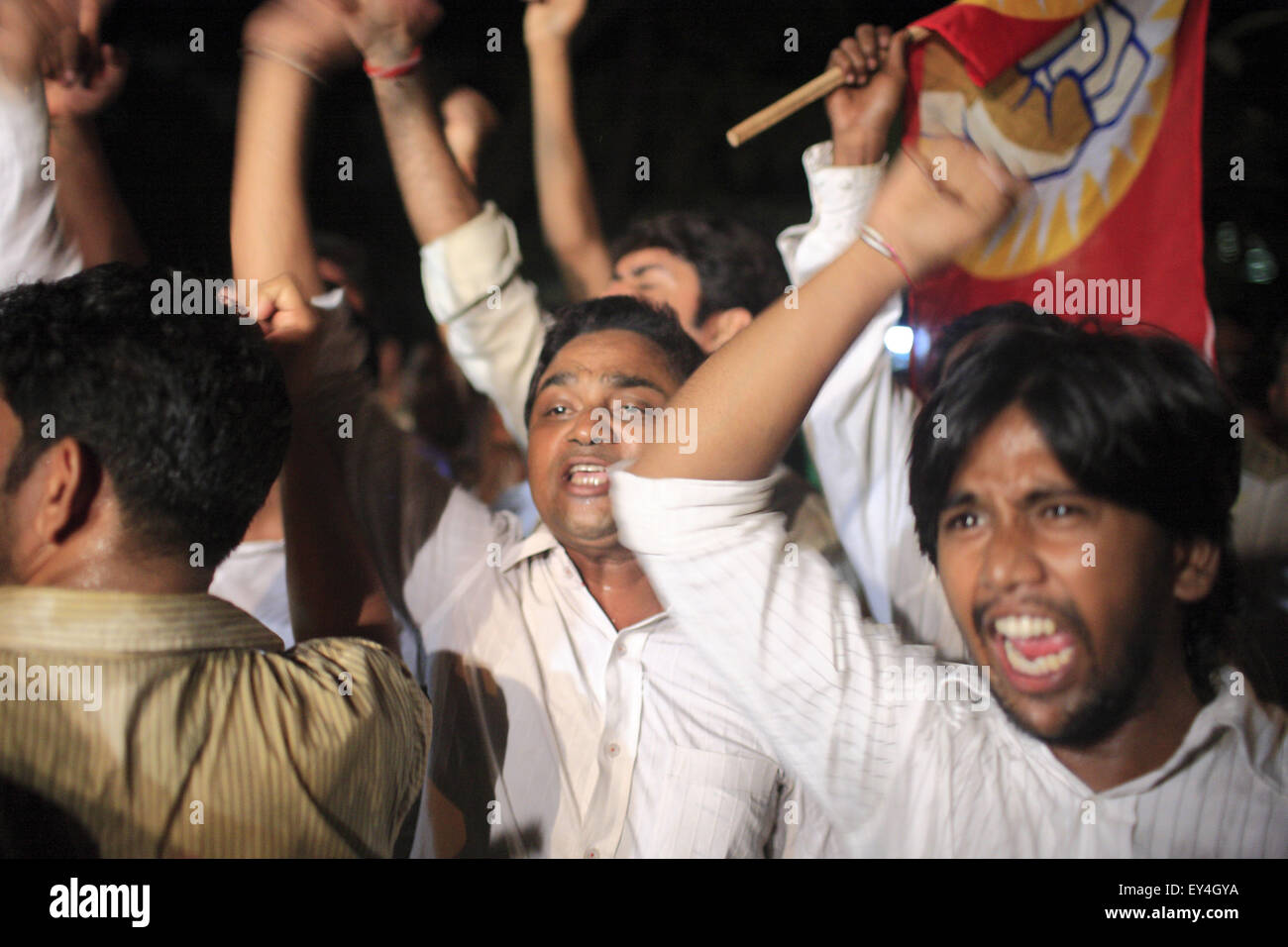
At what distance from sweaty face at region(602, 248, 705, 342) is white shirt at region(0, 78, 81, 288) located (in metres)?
1.19

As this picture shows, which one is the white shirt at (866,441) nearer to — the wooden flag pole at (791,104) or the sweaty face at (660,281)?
the wooden flag pole at (791,104)

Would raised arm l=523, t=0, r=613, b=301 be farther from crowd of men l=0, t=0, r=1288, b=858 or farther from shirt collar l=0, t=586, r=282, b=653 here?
shirt collar l=0, t=586, r=282, b=653

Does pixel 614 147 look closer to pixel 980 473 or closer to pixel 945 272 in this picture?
pixel 945 272

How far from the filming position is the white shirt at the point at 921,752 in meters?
1.92

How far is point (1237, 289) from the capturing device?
2377mm

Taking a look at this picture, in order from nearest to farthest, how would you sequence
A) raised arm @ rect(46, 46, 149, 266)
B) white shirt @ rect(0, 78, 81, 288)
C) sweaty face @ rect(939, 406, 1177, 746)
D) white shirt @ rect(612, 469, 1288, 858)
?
white shirt @ rect(612, 469, 1288, 858)
sweaty face @ rect(939, 406, 1177, 746)
white shirt @ rect(0, 78, 81, 288)
raised arm @ rect(46, 46, 149, 266)

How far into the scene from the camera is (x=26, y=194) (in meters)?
2.14

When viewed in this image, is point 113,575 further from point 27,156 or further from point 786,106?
point 786,106

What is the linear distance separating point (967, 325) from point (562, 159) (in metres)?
0.98

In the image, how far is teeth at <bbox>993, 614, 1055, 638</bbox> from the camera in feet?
6.66

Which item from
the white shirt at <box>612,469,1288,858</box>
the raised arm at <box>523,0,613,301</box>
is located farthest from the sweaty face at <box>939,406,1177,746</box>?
the raised arm at <box>523,0,613,301</box>

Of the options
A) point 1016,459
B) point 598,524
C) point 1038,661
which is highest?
point 1016,459

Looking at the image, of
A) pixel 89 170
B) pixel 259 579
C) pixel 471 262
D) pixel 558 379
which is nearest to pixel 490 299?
pixel 471 262
